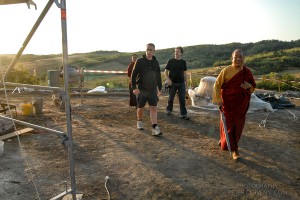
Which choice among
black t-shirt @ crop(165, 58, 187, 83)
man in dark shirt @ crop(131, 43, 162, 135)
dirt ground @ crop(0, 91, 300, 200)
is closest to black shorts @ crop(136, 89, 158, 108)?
man in dark shirt @ crop(131, 43, 162, 135)

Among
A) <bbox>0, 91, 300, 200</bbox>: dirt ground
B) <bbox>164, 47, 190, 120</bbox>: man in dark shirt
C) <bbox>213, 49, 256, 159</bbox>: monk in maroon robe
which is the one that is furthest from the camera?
<bbox>164, 47, 190, 120</bbox>: man in dark shirt

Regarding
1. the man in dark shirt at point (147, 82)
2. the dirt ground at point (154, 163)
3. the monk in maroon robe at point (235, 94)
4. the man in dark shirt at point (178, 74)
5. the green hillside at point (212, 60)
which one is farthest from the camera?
the green hillside at point (212, 60)

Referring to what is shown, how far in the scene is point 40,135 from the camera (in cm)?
670

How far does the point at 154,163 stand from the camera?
509 cm

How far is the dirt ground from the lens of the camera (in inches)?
160

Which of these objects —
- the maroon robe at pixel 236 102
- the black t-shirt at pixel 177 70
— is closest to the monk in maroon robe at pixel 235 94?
the maroon robe at pixel 236 102

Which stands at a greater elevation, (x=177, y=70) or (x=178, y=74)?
(x=177, y=70)

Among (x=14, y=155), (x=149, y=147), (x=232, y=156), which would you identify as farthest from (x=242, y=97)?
(x=14, y=155)

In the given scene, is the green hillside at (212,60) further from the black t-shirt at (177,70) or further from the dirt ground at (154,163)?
the dirt ground at (154,163)

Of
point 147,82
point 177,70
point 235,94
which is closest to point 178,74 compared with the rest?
point 177,70

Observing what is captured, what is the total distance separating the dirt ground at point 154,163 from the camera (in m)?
4.07

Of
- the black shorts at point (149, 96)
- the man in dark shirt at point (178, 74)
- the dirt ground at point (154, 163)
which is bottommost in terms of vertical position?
the dirt ground at point (154, 163)

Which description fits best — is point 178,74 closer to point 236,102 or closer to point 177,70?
point 177,70

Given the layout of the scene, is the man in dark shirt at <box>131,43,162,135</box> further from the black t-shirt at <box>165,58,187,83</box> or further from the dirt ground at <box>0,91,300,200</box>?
the black t-shirt at <box>165,58,187,83</box>
